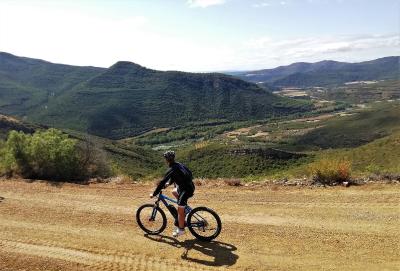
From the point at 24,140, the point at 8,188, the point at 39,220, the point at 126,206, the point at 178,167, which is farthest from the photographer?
the point at 24,140

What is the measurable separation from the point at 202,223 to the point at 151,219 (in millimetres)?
1453

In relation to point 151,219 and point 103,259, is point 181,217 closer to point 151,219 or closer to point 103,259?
point 151,219

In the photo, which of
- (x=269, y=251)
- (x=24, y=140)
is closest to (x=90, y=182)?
(x=24, y=140)

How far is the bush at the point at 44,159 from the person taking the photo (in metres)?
18.6

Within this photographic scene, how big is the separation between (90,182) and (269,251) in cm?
1029

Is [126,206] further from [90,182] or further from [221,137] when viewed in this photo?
[221,137]

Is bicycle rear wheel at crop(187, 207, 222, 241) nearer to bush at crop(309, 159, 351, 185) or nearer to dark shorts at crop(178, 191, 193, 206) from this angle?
dark shorts at crop(178, 191, 193, 206)

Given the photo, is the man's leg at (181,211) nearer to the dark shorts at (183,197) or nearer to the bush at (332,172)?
the dark shorts at (183,197)

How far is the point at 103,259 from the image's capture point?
963 centimetres

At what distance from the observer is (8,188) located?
16.3 metres

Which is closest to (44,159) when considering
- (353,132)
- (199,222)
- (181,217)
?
(181,217)

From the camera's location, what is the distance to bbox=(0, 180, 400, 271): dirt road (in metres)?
9.38

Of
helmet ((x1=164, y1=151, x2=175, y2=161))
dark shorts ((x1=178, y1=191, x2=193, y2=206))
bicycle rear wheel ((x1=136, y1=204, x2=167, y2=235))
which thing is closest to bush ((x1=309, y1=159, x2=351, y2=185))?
dark shorts ((x1=178, y1=191, x2=193, y2=206))

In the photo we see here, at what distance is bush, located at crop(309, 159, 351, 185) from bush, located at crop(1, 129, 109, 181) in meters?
10.2
